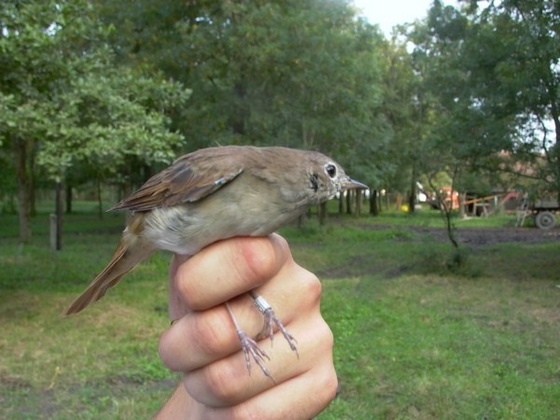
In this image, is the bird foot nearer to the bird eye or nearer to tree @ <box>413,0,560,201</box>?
the bird eye

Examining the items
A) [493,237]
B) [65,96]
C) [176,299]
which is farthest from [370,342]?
[493,237]

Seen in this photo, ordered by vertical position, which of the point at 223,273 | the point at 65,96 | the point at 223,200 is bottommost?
the point at 223,273

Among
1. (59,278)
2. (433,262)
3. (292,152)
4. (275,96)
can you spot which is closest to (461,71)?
(433,262)

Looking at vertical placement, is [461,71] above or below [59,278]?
above

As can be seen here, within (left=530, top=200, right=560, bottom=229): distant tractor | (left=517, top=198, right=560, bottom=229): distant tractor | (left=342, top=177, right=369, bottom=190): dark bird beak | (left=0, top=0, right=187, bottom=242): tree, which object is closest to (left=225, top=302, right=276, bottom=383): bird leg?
(left=342, top=177, right=369, bottom=190): dark bird beak

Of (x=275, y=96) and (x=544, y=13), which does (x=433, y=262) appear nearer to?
(x=544, y=13)

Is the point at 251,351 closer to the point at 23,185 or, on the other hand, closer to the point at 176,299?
the point at 176,299

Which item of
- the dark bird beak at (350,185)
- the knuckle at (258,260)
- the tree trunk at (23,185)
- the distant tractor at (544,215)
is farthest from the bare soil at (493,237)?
the knuckle at (258,260)
